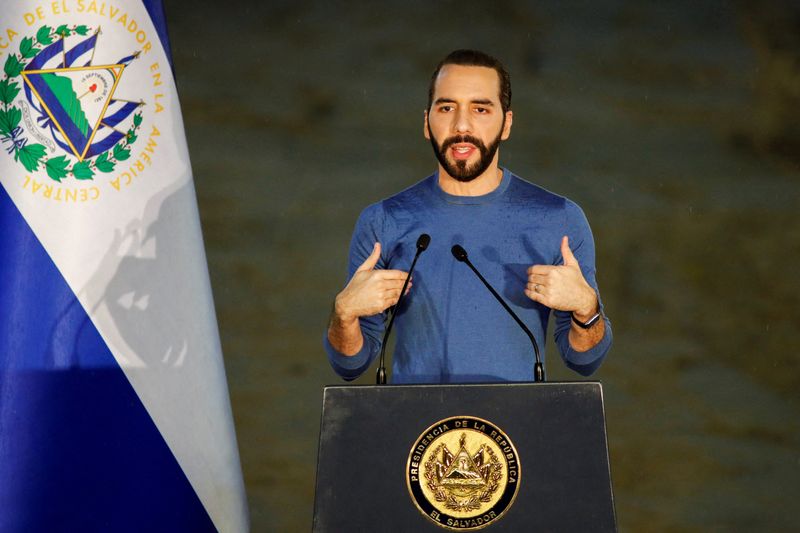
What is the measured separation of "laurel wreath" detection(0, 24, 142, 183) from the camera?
2.41 meters

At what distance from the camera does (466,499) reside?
1.44m

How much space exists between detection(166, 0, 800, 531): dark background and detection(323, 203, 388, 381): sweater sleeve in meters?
1.21

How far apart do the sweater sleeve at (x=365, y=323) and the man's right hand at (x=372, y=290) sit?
0.74ft

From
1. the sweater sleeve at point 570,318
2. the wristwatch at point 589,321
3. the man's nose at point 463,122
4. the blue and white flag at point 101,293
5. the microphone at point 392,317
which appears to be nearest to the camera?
the microphone at point 392,317

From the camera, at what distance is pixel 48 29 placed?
8.11ft

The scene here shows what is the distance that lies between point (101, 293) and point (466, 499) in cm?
138

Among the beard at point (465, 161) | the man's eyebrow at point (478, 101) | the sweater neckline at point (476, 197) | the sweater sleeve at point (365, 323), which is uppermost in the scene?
the man's eyebrow at point (478, 101)

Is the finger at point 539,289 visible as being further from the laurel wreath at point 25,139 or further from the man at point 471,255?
the laurel wreath at point 25,139

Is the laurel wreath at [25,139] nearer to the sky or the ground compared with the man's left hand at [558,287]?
nearer to the sky

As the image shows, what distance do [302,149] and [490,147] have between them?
1.44 meters

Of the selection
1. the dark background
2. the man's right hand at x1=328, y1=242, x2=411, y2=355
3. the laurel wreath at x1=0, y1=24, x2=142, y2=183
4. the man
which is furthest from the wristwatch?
the dark background

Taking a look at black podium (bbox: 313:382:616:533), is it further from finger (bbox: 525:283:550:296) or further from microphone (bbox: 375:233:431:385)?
finger (bbox: 525:283:550:296)

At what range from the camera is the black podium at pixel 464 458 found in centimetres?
144

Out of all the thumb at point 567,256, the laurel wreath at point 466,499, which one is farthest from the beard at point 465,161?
the laurel wreath at point 466,499
